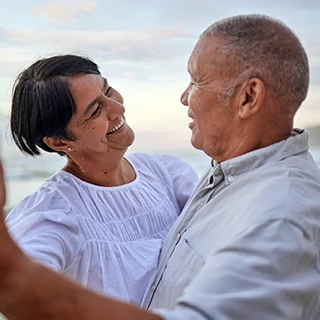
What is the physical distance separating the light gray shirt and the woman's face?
0.43m

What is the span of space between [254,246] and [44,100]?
0.81 meters

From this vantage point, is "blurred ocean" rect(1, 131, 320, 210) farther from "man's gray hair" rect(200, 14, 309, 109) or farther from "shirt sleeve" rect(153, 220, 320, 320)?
"shirt sleeve" rect(153, 220, 320, 320)

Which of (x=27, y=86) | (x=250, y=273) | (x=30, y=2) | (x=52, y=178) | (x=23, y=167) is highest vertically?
(x=30, y=2)

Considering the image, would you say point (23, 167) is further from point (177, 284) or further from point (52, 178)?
point (177, 284)

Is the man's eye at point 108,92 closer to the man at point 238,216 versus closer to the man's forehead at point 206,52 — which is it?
the man at point 238,216

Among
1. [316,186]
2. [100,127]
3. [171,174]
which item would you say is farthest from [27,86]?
[316,186]

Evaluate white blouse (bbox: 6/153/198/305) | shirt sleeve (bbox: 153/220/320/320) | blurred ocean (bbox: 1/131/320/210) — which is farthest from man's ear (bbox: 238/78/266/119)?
blurred ocean (bbox: 1/131/320/210)

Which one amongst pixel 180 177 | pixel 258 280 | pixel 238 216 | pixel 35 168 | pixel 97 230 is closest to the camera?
pixel 258 280

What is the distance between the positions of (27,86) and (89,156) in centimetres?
25

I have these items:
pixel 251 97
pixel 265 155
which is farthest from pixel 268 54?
pixel 265 155

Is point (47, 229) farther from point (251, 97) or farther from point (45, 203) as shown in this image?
point (251, 97)

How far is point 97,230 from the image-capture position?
4.73ft

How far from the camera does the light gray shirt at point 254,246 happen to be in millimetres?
864

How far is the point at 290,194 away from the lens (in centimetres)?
99
